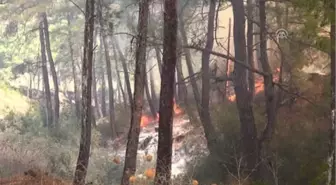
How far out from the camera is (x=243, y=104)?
1372cm

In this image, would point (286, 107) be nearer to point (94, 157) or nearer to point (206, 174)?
point (206, 174)

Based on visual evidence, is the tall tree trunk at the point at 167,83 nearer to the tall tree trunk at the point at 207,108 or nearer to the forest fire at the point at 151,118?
the tall tree trunk at the point at 207,108

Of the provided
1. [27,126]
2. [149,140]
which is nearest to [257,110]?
[149,140]

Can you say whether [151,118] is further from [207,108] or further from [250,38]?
[250,38]

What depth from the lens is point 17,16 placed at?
77.3 ft

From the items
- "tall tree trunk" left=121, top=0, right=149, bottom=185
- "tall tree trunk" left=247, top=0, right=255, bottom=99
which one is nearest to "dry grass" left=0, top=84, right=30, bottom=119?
"tall tree trunk" left=247, top=0, right=255, bottom=99

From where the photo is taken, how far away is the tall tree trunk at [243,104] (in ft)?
43.9

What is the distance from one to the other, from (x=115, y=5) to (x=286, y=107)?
17.6 meters

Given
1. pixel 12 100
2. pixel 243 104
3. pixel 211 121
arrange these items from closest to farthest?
pixel 243 104 < pixel 211 121 < pixel 12 100

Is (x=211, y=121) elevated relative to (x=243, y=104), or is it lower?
lower

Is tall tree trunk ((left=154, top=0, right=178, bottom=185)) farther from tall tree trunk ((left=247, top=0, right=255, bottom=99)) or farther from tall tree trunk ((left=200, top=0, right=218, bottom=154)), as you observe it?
tall tree trunk ((left=200, top=0, right=218, bottom=154))

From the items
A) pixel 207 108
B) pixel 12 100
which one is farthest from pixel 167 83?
pixel 12 100

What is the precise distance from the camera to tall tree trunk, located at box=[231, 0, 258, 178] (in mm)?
13367

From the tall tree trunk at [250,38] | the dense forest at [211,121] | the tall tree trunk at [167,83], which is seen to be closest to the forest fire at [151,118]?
the dense forest at [211,121]
